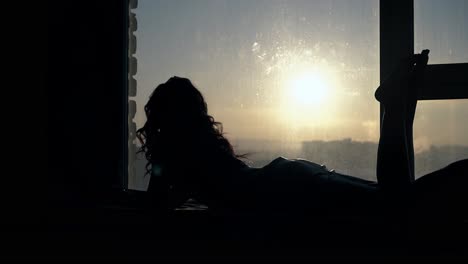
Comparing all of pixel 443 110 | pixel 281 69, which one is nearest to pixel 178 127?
pixel 281 69

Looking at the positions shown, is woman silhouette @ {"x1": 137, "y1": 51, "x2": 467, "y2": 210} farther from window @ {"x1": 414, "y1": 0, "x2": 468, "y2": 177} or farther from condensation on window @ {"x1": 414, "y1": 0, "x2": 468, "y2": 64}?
condensation on window @ {"x1": 414, "y1": 0, "x2": 468, "y2": 64}

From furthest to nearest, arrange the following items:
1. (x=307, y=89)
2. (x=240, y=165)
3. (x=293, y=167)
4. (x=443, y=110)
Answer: (x=307, y=89)
(x=443, y=110)
(x=240, y=165)
(x=293, y=167)

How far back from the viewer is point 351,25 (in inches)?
68.5

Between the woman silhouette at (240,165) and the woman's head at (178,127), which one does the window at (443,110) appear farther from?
the woman's head at (178,127)

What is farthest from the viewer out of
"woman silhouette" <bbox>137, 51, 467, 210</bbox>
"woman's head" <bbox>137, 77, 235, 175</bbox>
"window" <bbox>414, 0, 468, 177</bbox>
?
"window" <bbox>414, 0, 468, 177</bbox>

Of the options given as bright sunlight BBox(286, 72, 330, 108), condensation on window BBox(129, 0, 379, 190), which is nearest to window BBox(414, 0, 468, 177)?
condensation on window BBox(129, 0, 379, 190)

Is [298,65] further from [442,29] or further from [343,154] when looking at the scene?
[442,29]

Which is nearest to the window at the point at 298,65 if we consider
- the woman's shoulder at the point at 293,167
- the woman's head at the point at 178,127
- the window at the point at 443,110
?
the window at the point at 443,110

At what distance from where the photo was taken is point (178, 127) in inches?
56.1

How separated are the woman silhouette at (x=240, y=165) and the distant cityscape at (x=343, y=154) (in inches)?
8.3

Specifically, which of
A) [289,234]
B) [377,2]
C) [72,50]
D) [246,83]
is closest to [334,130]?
[246,83]

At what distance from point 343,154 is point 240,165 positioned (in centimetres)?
53

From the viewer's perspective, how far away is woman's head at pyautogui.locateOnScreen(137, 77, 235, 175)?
55.0 inches

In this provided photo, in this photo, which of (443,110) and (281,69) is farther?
(281,69)
